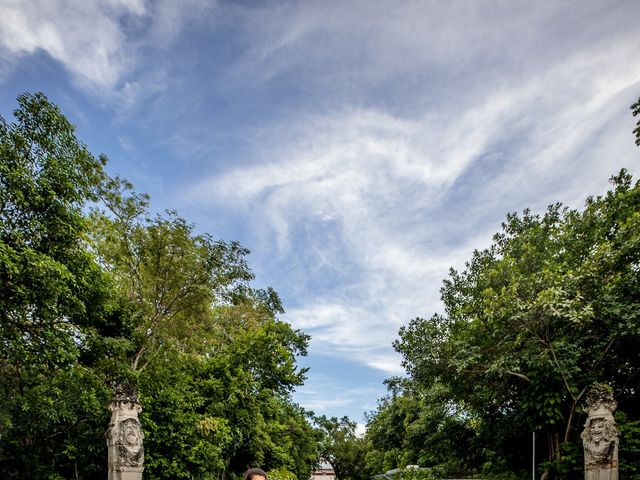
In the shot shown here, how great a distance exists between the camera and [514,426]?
39.2 feet

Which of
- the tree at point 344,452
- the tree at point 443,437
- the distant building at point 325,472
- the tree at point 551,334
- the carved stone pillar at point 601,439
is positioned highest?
the tree at point 551,334

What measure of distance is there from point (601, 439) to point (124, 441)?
8.37 m

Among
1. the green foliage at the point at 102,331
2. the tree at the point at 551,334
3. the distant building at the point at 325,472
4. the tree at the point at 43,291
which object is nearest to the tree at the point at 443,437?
the tree at the point at 551,334

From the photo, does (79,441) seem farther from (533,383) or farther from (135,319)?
(533,383)

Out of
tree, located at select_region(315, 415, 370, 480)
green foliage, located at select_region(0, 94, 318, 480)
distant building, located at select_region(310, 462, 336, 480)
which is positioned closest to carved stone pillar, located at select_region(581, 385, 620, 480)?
green foliage, located at select_region(0, 94, 318, 480)

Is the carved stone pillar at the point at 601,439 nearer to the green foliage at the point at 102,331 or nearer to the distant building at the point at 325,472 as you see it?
the green foliage at the point at 102,331

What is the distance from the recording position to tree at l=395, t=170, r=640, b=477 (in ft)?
29.7

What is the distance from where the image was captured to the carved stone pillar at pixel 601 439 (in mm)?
7770

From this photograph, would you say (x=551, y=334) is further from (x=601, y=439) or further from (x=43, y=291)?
(x=43, y=291)

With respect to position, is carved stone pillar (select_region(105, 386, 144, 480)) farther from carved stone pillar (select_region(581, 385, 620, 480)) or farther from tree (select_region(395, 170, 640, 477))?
carved stone pillar (select_region(581, 385, 620, 480))

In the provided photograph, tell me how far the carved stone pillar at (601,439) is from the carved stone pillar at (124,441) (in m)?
7.99

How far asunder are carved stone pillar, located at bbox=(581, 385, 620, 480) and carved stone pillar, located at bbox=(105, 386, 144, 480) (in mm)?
7995

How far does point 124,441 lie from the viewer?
771cm

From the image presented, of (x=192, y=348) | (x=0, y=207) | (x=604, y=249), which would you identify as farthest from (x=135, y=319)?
(x=604, y=249)
